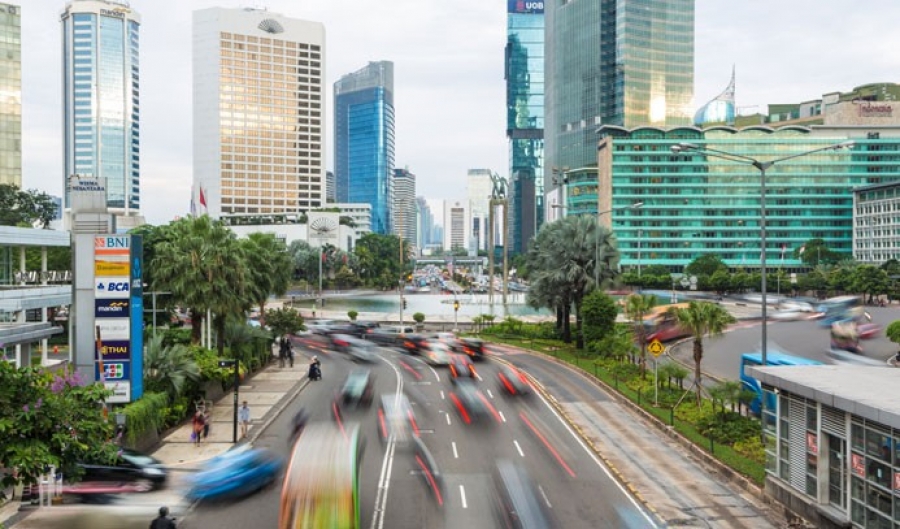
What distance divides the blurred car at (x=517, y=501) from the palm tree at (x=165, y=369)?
50.0ft

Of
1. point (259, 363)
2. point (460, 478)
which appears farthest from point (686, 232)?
point (460, 478)

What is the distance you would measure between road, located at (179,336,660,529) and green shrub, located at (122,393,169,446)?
14.0 ft

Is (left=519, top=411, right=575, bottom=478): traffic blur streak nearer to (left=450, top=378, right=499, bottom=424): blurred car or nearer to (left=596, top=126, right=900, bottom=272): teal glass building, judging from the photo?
(left=450, top=378, right=499, bottom=424): blurred car

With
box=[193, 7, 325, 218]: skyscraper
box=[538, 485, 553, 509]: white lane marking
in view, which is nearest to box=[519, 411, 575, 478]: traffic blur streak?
box=[538, 485, 553, 509]: white lane marking

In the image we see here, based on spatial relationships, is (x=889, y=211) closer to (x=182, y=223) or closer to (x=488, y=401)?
(x=488, y=401)

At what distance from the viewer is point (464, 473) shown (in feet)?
81.0

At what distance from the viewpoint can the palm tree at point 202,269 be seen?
38.3m

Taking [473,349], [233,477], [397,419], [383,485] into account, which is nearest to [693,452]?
[383,485]

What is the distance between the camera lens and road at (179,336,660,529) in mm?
20203

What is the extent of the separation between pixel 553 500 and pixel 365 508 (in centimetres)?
582

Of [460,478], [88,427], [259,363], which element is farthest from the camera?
[259,363]

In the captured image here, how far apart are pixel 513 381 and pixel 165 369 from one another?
20.9 metres

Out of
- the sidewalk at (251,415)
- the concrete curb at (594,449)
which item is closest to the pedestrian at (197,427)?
the sidewalk at (251,415)

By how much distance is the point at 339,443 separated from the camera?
17828mm
